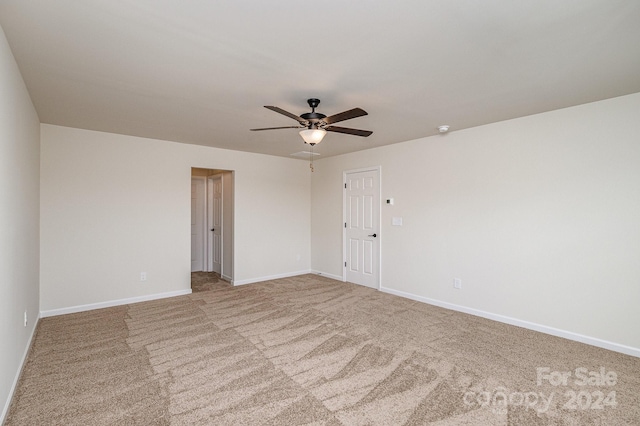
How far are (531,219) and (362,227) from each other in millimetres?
2654

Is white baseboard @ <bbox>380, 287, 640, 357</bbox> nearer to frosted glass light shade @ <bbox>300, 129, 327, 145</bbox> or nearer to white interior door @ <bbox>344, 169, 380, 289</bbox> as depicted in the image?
white interior door @ <bbox>344, 169, 380, 289</bbox>

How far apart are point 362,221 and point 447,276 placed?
1773 millimetres

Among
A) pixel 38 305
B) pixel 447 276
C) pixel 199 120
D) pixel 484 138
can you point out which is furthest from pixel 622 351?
pixel 38 305

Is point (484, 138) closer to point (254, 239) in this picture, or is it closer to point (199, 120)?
point (199, 120)

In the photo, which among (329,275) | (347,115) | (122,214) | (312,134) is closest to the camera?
(347,115)

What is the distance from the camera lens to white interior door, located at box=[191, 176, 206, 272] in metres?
7.01

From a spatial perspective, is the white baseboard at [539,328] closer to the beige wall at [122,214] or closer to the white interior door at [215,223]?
the beige wall at [122,214]

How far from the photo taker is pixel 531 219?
3.64 metres

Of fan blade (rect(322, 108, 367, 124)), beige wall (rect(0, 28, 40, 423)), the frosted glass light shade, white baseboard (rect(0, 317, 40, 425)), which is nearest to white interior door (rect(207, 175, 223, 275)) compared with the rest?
beige wall (rect(0, 28, 40, 423))

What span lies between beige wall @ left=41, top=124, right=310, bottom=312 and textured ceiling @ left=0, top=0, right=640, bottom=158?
93 cm

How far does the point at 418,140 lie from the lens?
15.7 feet

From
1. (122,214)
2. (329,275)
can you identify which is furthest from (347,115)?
(329,275)

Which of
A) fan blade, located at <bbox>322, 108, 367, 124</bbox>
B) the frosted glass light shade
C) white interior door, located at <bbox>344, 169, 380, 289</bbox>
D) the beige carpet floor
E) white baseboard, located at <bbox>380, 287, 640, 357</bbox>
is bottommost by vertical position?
the beige carpet floor

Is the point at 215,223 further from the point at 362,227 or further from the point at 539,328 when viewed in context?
the point at 539,328
